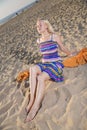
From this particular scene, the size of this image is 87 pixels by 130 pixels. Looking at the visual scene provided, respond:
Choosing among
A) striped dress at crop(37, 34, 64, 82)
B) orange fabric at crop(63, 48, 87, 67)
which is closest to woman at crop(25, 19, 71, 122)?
striped dress at crop(37, 34, 64, 82)

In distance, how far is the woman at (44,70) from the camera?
15.7 feet

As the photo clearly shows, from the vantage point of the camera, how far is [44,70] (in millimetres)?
5191

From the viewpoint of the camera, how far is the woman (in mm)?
4797

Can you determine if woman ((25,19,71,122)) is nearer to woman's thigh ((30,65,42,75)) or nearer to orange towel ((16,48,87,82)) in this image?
woman's thigh ((30,65,42,75))

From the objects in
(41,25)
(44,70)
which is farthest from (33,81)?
(41,25)

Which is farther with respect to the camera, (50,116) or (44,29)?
(44,29)

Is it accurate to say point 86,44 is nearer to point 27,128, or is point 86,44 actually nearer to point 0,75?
point 0,75

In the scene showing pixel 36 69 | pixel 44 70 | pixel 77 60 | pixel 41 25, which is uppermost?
pixel 41 25

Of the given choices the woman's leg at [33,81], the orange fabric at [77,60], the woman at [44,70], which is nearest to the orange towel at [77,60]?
the orange fabric at [77,60]

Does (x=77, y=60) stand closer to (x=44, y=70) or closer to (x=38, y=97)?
(x=44, y=70)

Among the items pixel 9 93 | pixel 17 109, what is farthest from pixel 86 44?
pixel 17 109

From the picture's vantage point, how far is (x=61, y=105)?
4.65 m

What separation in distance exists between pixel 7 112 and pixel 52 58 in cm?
163

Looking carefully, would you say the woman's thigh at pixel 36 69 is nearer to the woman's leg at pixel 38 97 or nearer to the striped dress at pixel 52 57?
the woman's leg at pixel 38 97
